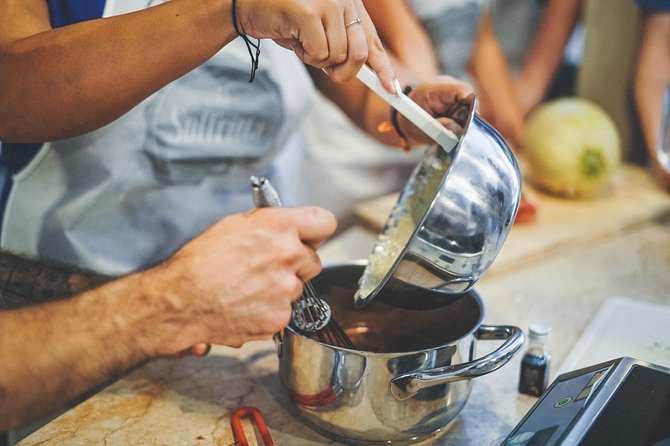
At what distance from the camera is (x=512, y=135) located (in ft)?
6.05

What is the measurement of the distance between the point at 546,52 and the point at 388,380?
1.48 m

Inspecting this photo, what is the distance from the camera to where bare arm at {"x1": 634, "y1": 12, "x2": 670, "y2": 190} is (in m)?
1.65

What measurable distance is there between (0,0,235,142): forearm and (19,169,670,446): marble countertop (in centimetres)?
39

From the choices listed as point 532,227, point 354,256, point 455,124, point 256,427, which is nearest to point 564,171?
point 532,227

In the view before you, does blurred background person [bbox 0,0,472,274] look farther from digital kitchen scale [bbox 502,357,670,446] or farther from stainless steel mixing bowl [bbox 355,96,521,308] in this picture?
digital kitchen scale [bbox 502,357,670,446]

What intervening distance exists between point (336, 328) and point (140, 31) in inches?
17.8

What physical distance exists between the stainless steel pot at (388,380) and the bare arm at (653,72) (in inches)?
42.2

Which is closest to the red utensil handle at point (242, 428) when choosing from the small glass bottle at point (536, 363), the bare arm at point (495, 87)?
the small glass bottle at point (536, 363)

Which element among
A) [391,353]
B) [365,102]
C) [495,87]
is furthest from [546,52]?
[391,353]

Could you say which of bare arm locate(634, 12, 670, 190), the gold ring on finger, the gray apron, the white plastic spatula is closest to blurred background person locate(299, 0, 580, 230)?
bare arm locate(634, 12, 670, 190)

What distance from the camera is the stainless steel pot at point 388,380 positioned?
727mm

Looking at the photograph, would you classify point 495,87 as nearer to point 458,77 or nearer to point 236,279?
point 458,77

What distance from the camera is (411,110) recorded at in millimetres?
841

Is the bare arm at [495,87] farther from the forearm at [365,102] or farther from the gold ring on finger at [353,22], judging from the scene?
the gold ring on finger at [353,22]
